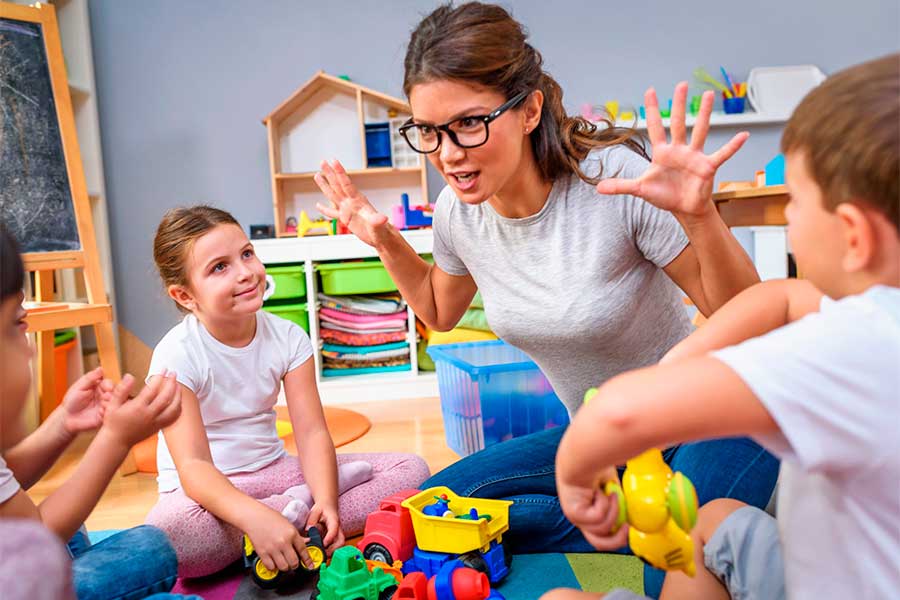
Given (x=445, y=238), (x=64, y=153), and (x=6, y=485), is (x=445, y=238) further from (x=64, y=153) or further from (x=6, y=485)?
(x=64, y=153)

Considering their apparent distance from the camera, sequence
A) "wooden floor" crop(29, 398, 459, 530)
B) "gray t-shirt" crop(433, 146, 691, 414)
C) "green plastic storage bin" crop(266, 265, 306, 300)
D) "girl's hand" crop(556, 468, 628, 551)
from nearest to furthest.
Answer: "girl's hand" crop(556, 468, 628, 551)
"gray t-shirt" crop(433, 146, 691, 414)
"wooden floor" crop(29, 398, 459, 530)
"green plastic storage bin" crop(266, 265, 306, 300)

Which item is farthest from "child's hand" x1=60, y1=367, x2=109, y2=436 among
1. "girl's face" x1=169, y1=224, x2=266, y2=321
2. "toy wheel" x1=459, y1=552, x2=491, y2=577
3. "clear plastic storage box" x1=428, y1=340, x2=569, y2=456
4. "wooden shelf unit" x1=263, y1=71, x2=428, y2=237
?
"wooden shelf unit" x1=263, y1=71, x2=428, y2=237

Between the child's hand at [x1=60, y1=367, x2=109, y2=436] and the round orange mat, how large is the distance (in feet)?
3.24

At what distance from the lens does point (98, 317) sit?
78.1 inches

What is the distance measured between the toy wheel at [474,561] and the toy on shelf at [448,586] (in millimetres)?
35

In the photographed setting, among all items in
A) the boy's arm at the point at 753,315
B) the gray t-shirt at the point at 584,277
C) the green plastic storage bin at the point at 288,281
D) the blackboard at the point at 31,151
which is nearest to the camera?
the boy's arm at the point at 753,315

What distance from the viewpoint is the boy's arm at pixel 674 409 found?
46 cm

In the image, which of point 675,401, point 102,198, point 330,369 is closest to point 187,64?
point 102,198

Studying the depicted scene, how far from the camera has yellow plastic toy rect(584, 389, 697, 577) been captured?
0.59 m

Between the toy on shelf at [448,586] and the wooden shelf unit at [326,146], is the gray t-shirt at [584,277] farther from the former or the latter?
the wooden shelf unit at [326,146]

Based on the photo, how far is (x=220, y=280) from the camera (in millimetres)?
1376

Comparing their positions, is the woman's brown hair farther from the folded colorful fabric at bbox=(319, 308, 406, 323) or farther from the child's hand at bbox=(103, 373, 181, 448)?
the folded colorful fabric at bbox=(319, 308, 406, 323)

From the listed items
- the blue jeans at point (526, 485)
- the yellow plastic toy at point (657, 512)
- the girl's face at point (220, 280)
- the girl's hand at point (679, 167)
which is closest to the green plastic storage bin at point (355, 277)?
the girl's face at point (220, 280)

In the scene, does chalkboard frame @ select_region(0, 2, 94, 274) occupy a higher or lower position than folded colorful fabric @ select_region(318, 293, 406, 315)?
higher
